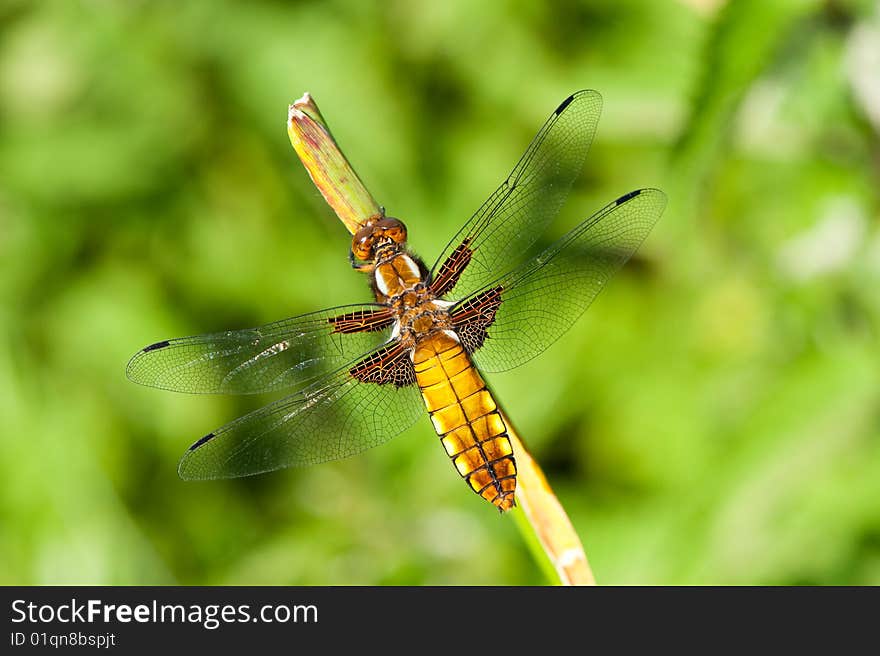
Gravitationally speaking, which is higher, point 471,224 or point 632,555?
point 471,224

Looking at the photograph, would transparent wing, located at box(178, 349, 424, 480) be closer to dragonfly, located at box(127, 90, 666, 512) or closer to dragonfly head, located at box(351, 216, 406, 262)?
dragonfly, located at box(127, 90, 666, 512)

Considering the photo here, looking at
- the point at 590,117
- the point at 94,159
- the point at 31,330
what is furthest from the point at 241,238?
the point at 590,117

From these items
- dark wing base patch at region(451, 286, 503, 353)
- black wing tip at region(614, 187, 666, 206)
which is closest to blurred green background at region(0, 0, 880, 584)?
black wing tip at region(614, 187, 666, 206)

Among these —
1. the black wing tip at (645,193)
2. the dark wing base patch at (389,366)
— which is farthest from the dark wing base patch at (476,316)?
the black wing tip at (645,193)

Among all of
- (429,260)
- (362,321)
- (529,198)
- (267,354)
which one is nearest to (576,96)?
(529,198)

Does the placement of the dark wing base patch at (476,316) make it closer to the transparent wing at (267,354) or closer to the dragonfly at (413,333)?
the dragonfly at (413,333)

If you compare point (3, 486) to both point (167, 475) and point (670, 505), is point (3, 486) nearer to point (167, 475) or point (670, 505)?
point (167, 475)

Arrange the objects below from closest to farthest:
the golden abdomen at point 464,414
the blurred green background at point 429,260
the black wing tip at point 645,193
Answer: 1. the golden abdomen at point 464,414
2. the black wing tip at point 645,193
3. the blurred green background at point 429,260
